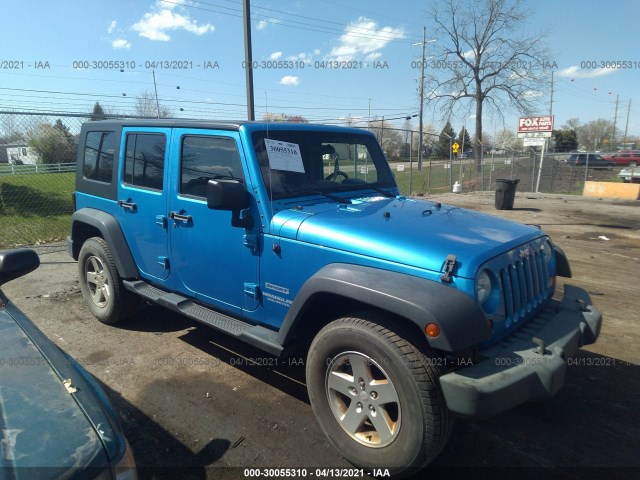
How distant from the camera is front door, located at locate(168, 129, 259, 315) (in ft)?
10.8

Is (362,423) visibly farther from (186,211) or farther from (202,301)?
(186,211)

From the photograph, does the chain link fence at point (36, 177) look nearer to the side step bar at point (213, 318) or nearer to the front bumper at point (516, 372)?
the side step bar at point (213, 318)

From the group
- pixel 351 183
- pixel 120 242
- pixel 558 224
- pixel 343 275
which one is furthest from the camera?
pixel 558 224

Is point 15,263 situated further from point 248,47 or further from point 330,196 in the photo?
point 248,47

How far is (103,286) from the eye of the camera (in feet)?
15.4

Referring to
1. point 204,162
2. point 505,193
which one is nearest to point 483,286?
point 204,162

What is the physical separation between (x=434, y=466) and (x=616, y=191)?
64.4ft

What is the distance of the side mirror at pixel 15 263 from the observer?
227 centimetres

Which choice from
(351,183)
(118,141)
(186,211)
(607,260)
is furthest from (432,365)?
(607,260)

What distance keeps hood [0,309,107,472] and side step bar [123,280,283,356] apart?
138 cm

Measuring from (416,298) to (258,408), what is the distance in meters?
1.68

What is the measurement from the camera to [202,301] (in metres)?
3.70

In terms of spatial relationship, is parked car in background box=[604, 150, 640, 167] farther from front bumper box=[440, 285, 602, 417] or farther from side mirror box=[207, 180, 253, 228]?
side mirror box=[207, 180, 253, 228]

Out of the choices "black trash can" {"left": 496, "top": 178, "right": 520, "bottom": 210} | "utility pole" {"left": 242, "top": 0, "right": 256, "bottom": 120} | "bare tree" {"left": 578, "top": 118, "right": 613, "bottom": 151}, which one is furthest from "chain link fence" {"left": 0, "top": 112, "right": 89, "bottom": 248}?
"bare tree" {"left": 578, "top": 118, "right": 613, "bottom": 151}
